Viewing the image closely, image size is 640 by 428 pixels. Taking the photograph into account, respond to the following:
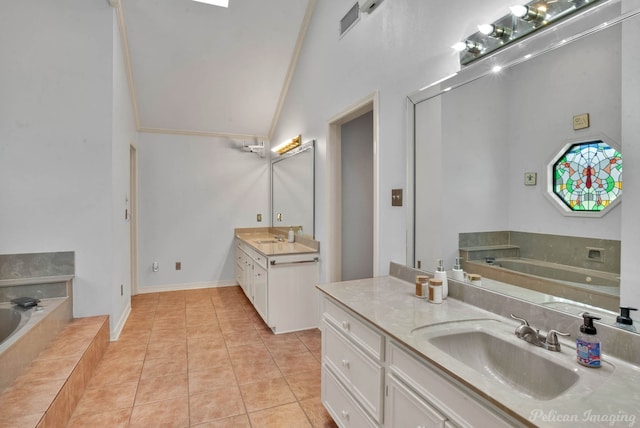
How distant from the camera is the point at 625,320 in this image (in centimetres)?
110

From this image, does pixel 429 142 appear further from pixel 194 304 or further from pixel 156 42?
pixel 194 304

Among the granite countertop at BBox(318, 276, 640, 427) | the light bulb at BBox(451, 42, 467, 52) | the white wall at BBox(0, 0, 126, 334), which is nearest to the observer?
the granite countertop at BBox(318, 276, 640, 427)

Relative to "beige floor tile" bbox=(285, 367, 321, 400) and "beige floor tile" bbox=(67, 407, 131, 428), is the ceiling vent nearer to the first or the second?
"beige floor tile" bbox=(285, 367, 321, 400)

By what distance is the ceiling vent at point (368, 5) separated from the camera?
8.00ft

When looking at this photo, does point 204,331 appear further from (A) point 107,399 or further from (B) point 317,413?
(B) point 317,413

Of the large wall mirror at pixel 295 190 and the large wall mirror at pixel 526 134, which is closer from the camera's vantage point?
the large wall mirror at pixel 526 134

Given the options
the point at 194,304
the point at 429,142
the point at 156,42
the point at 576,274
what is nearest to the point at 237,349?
the point at 194,304

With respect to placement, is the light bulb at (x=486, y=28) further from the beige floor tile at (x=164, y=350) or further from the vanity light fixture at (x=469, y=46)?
the beige floor tile at (x=164, y=350)

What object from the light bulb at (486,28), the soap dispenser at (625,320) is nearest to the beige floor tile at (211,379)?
the soap dispenser at (625,320)

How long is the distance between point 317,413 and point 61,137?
9.89 feet

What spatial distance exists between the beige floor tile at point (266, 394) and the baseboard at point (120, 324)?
5.16ft

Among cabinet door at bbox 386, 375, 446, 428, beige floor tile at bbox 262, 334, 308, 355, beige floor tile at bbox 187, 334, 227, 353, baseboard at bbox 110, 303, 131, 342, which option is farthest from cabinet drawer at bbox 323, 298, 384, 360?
baseboard at bbox 110, 303, 131, 342

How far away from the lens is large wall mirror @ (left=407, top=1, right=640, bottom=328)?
1.15m

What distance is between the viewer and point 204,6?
11.2 feet
